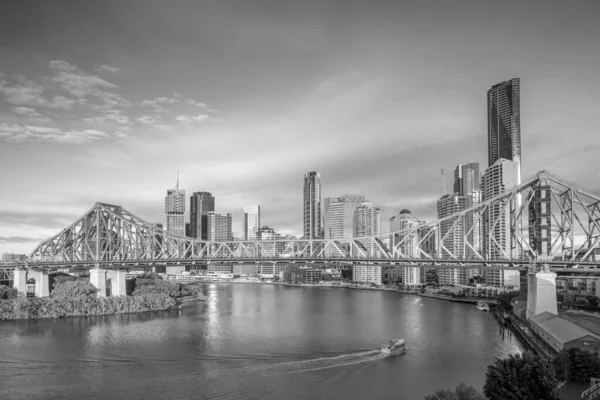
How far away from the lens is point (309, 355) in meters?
24.3

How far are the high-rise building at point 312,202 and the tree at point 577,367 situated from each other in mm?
154894

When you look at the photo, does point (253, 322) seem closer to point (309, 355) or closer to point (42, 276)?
point (309, 355)

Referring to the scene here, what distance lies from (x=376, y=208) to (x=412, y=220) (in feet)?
122

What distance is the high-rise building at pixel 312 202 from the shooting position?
17500 centimetres

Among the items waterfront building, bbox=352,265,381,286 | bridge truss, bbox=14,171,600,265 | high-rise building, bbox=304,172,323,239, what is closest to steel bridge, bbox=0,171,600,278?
bridge truss, bbox=14,171,600,265

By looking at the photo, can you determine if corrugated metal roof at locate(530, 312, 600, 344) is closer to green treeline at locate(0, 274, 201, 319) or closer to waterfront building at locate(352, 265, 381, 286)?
green treeline at locate(0, 274, 201, 319)

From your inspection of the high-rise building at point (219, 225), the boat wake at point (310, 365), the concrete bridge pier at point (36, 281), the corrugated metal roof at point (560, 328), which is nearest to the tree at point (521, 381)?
the corrugated metal roof at point (560, 328)

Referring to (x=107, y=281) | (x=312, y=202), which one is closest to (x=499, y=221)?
(x=107, y=281)

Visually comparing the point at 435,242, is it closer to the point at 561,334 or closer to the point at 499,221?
the point at 499,221

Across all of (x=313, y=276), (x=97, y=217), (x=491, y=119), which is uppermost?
(x=491, y=119)

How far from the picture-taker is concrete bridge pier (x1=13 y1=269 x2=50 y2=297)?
50.1m

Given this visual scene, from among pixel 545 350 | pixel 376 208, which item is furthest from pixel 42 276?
pixel 376 208

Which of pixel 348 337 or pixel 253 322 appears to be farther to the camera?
pixel 253 322

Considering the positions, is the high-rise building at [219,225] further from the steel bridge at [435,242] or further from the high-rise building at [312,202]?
the steel bridge at [435,242]
